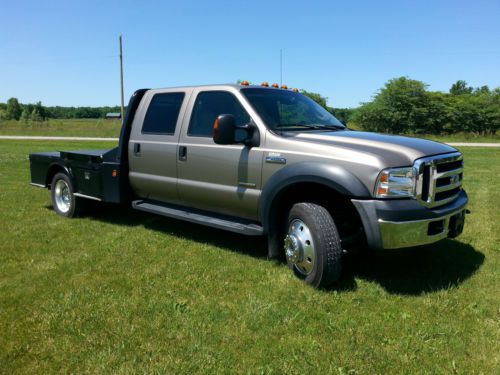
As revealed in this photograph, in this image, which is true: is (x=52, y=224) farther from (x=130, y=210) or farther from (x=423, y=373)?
(x=423, y=373)

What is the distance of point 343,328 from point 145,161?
3.46 metres

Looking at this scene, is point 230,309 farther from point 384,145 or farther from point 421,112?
point 421,112

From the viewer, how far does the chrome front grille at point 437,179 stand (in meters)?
3.72

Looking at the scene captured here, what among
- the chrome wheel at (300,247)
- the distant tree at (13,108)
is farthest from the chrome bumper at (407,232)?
the distant tree at (13,108)

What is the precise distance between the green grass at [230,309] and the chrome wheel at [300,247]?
0.18 meters

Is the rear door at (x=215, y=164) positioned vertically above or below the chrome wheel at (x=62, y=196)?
above

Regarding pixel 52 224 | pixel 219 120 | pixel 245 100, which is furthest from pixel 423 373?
pixel 52 224

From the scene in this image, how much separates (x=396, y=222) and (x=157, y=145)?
3.17 meters

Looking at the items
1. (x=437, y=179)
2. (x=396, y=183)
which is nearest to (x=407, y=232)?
(x=396, y=183)

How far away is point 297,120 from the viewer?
4895 mm

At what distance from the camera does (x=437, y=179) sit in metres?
3.88

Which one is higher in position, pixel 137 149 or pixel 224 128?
pixel 224 128

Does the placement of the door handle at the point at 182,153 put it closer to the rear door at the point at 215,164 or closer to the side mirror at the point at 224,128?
the rear door at the point at 215,164

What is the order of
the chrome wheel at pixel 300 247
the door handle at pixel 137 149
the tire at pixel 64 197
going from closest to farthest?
the chrome wheel at pixel 300 247 → the door handle at pixel 137 149 → the tire at pixel 64 197
